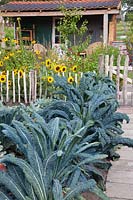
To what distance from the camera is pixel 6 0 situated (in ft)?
108

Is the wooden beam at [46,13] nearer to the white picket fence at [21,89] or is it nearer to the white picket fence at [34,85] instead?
the white picket fence at [34,85]

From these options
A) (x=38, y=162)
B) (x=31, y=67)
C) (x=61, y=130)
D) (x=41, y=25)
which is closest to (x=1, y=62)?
(x=31, y=67)

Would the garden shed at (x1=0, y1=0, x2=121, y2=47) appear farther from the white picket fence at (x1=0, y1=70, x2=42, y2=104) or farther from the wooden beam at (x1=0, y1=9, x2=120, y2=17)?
the white picket fence at (x1=0, y1=70, x2=42, y2=104)

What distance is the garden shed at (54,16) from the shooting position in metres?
17.8

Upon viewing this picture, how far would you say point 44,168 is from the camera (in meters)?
2.21

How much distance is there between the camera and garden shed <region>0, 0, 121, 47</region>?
700 inches

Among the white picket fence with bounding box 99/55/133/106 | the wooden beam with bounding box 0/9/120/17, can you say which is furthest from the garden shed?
the white picket fence with bounding box 99/55/133/106

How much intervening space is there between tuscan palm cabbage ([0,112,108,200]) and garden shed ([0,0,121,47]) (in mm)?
15323

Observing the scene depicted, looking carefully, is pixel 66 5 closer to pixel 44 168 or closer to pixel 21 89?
pixel 21 89

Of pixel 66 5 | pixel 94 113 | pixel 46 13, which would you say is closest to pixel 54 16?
pixel 46 13

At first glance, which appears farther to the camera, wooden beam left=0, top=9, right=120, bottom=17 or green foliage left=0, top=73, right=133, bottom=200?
wooden beam left=0, top=9, right=120, bottom=17

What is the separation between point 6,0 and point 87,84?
3033 cm

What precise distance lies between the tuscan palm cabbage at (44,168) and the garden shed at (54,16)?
50.3 feet

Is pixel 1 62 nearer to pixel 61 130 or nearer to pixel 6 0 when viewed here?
pixel 61 130
